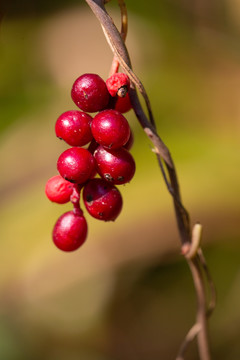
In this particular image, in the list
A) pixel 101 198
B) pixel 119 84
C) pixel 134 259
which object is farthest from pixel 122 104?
pixel 134 259

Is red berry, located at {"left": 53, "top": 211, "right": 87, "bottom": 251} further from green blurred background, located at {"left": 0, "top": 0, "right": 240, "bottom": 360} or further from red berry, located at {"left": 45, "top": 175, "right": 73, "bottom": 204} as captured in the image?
green blurred background, located at {"left": 0, "top": 0, "right": 240, "bottom": 360}

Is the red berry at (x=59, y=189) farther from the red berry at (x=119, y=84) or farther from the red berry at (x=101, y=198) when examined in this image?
the red berry at (x=119, y=84)

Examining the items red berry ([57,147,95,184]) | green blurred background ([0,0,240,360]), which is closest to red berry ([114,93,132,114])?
red berry ([57,147,95,184])

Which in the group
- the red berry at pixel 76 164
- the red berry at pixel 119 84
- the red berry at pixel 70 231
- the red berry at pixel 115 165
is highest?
the red berry at pixel 119 84

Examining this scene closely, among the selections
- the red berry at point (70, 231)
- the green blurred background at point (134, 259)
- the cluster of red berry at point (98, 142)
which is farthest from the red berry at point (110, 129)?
the green blurred background at point (134, 259)

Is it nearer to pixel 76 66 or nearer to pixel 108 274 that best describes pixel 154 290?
pixel 108 274

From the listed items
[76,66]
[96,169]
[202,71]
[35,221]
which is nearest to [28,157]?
[35,221]
